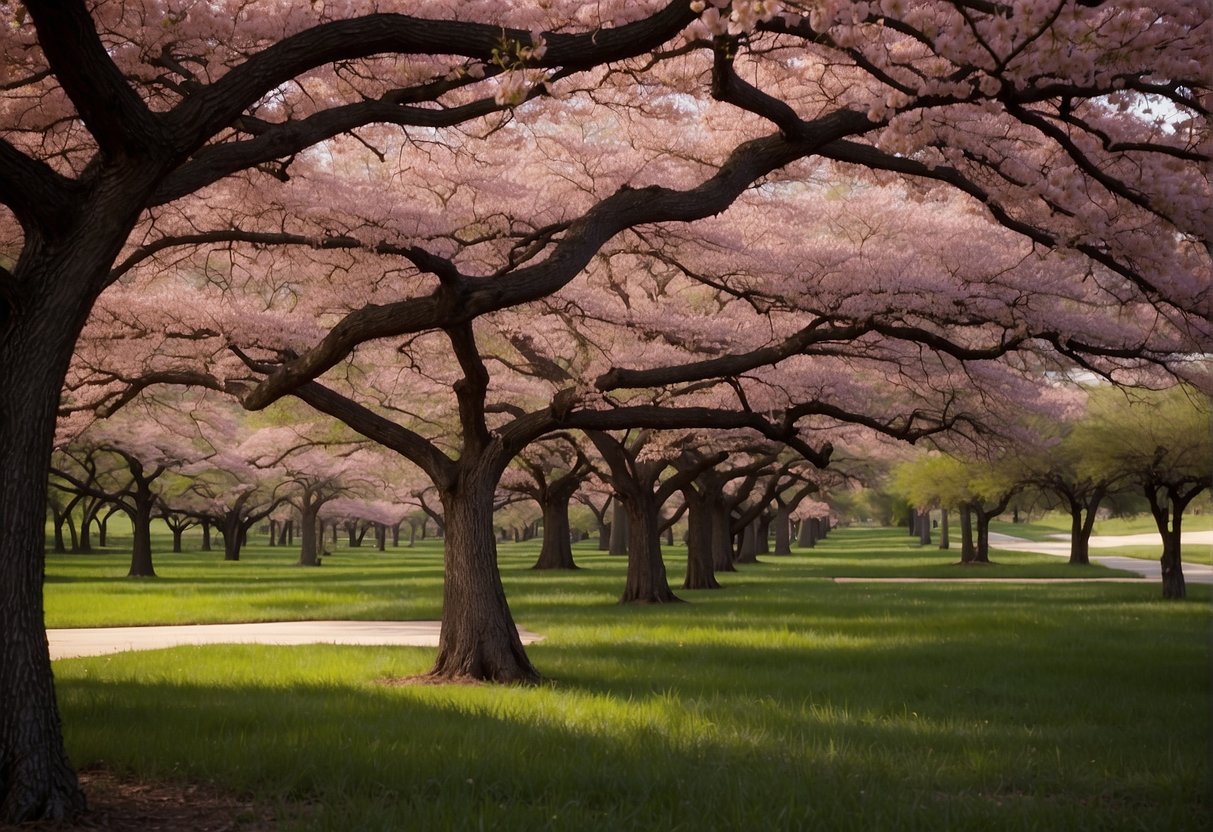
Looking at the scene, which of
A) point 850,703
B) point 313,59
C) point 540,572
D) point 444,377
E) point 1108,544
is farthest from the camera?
point 1108,544

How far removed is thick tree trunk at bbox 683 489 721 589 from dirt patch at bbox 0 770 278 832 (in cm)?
2524

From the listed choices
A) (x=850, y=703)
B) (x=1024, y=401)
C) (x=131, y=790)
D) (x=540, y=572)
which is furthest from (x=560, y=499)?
(x=131, y=790)

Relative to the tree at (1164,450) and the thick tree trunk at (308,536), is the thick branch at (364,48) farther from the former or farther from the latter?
the thick tree trunk at (308,536)

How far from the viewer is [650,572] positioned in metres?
26.9

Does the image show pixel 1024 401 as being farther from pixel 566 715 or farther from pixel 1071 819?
pixel 1071 819

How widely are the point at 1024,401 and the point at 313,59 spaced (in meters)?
21.3

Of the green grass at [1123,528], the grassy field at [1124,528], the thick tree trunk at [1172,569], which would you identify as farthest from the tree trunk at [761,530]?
the grassy field at [1124,528]

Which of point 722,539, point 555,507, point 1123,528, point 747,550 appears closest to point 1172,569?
point 722,539

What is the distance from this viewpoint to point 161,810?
7137 millimetres

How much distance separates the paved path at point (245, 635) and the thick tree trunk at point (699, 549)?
448 inches

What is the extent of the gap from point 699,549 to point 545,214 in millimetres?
18385

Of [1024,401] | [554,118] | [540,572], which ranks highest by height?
[554,118]

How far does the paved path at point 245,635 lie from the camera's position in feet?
58.6

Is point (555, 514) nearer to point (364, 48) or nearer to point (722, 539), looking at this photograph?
point (722, 539)
